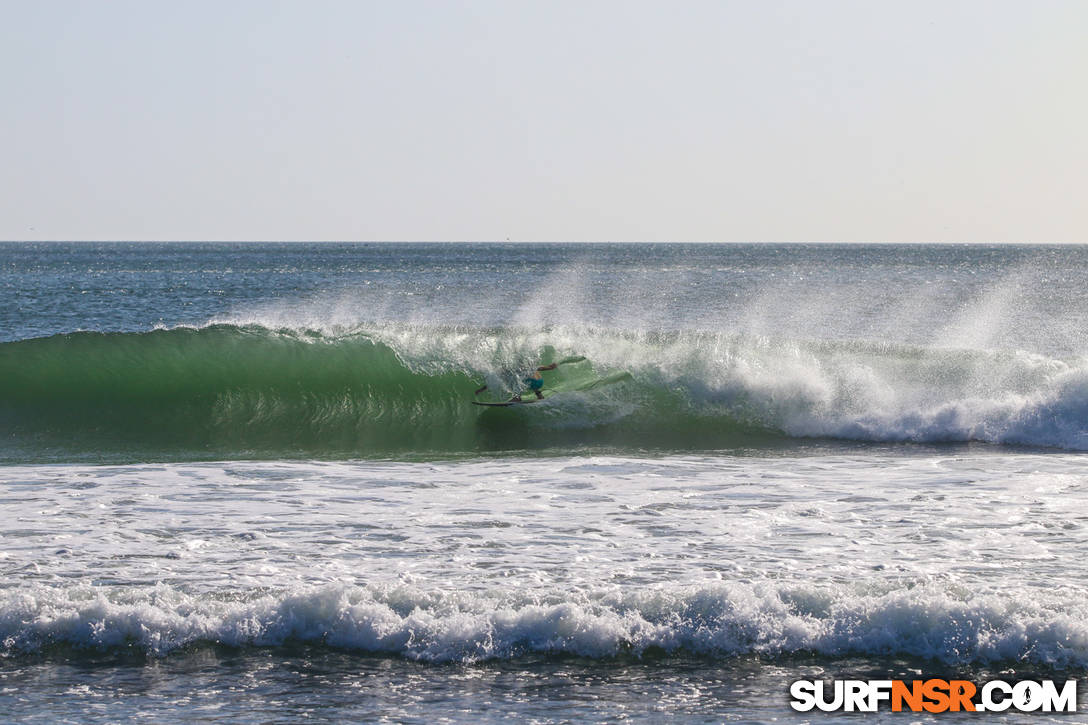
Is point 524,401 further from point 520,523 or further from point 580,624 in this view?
point 580,624

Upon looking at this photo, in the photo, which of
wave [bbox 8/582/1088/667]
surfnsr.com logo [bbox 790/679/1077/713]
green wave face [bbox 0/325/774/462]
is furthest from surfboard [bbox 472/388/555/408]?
surfnsr.com logo [bbox 790/679/1077/713]

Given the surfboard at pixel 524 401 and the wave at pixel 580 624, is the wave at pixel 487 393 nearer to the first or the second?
the surfboard at pixel 524 401

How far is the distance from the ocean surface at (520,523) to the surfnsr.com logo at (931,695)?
0.13 meters

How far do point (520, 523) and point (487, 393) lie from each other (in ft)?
24.7

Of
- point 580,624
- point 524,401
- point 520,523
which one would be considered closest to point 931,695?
point 580,624

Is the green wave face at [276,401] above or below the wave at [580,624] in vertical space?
above

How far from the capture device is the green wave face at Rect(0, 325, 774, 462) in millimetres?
14602

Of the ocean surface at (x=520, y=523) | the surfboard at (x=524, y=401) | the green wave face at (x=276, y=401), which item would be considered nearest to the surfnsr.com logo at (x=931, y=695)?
the ocean surface at (x=520, y=523)

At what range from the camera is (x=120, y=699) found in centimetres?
617

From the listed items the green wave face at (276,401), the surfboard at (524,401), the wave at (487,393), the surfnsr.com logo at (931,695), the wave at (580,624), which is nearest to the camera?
the surfnsr.com logo at (931,695)

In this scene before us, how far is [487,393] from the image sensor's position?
1686 cm

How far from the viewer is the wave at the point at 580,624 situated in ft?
22.5

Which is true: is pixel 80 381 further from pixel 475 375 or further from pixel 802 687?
pixel 802 687

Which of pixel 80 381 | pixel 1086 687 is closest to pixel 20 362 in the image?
pixel 80 381
